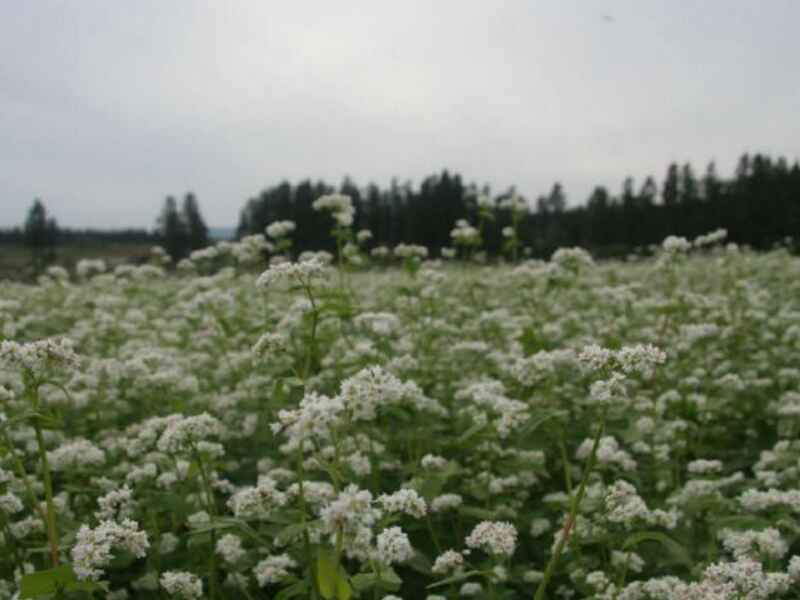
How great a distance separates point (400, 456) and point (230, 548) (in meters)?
2.44

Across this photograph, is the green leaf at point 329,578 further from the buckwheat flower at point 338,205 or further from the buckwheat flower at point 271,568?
the buckwheat flower at point 338,205

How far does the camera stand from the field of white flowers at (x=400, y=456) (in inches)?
131

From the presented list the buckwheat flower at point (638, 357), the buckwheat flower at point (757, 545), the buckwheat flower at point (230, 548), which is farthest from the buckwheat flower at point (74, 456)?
the buckwheat flower at point (757, 545)

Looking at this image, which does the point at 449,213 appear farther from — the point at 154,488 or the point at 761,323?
A: the point at 154,488

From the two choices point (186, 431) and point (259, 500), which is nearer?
point (259, 500)

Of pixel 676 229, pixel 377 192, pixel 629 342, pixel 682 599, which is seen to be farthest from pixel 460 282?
pixel 377 192

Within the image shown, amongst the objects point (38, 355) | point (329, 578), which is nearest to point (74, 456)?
point (38, 355)

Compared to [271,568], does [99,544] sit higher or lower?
higher

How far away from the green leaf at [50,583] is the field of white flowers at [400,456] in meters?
0.02

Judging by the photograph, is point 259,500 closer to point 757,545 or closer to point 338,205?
point 757,545

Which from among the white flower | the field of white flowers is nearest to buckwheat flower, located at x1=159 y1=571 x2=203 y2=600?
the field of white flowers

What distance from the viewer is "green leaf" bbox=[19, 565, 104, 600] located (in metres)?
3.04

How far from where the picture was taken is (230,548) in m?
4.51

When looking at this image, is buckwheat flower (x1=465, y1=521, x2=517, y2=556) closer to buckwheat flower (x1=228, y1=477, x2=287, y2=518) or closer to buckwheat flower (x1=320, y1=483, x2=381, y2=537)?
buckwheat flower (x1=228, y1=477, x2=287, y2=518)
